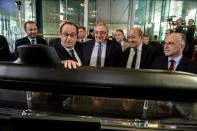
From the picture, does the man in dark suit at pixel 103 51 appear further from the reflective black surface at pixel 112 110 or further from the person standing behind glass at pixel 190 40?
the reflective black surface at pixel 112 110

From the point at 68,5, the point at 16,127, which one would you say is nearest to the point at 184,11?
the point at 68,5

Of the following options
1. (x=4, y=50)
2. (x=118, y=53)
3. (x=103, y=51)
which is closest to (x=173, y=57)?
(x=118, y=53)

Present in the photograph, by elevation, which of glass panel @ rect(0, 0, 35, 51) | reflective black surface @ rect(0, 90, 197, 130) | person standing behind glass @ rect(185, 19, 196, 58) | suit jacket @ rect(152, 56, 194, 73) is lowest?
reflective black surface @ rect(0, 90, 197, 130)

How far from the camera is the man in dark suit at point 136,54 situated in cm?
305

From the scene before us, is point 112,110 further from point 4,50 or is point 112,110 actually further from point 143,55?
point 4,50

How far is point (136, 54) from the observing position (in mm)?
3102

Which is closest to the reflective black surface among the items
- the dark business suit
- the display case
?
the display case

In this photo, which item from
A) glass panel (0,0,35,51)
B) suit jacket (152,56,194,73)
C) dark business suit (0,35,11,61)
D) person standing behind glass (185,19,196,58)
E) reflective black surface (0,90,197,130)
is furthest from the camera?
glass panel (0,0,35,51)

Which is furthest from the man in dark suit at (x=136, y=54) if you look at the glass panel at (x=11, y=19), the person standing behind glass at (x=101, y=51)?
the glass panel at (x=11, y=19)

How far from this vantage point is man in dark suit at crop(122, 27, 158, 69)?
3055mm

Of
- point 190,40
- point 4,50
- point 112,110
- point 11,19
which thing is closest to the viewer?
point 112,110

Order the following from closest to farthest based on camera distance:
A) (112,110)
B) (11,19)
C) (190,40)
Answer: (112,110)
(190,40)
(11,19)

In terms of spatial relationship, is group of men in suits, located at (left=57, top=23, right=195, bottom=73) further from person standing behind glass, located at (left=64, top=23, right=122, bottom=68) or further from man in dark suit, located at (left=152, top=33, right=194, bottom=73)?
man in dark suit, located at (left=152, top=33, right=194, bottom=73)

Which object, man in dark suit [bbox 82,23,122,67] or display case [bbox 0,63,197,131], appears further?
man in dark suit [bbox 82,23,122,67]
